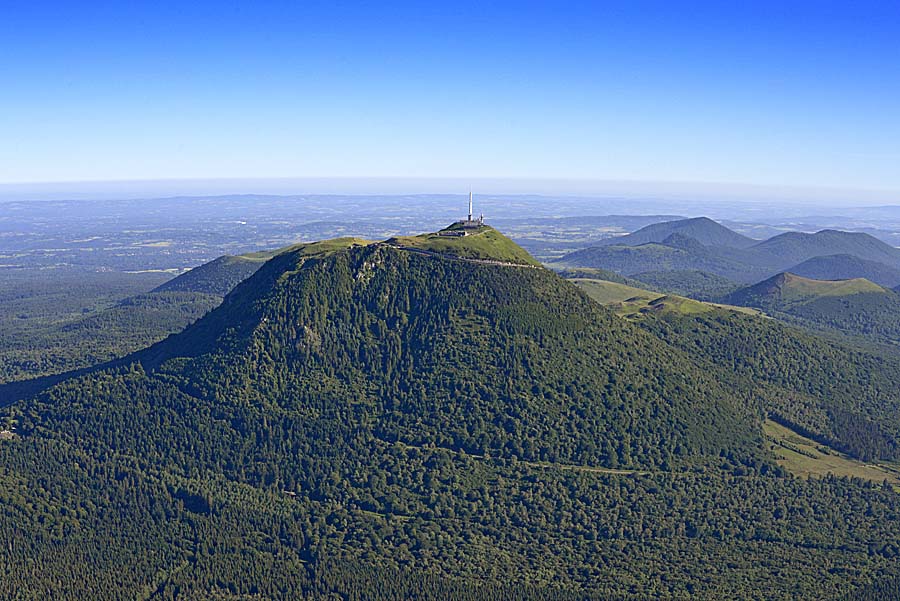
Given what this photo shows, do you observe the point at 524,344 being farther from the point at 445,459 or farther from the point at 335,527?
the point at 335,527

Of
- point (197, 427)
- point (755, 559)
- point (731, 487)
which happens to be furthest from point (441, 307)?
point (755, 559)

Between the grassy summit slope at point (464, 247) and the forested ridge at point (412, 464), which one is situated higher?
the grassy summit slope at point (464, 247)

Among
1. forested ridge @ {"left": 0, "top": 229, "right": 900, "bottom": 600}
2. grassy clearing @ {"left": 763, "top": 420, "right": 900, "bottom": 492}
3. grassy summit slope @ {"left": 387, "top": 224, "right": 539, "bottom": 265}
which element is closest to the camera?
forested ridge @ {"left": 0, "top": 229, "right": 900, "bottom": 600}

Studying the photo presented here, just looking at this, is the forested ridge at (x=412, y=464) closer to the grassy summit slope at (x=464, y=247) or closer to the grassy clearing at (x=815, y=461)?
the grassy summit slope at (x=464, y=247)

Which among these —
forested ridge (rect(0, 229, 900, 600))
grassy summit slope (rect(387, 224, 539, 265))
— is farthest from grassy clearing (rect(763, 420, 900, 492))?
grassy summit slope (rect(387, 224, 539, 265))

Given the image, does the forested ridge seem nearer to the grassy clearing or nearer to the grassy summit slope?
the grassy summit slope

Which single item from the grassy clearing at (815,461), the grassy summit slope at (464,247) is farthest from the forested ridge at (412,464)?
the grassy clearing at (815,461)
